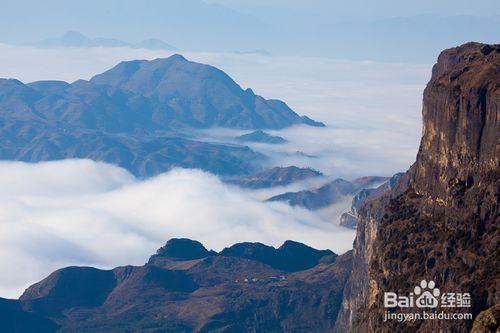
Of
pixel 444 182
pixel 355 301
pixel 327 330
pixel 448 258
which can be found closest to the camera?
pixel 448 258

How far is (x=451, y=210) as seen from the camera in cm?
9325

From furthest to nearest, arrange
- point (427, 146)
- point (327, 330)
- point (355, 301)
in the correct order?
point (327, 330) → point (355, 301) → point (427, 146)

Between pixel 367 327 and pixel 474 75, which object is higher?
pixel 474 75

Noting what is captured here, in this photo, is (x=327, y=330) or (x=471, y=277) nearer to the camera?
(x=471, y=277)

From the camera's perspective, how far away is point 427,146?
102 metres

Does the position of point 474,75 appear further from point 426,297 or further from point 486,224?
point 426,297

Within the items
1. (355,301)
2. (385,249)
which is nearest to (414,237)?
(385,249)

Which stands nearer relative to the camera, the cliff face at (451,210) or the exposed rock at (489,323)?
the exposed rock at (489,323)

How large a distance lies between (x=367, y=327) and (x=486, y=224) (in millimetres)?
13612

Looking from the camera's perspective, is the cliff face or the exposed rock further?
the cliff face

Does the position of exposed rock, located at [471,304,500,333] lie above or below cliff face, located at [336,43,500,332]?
below

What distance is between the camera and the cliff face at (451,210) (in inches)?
3398

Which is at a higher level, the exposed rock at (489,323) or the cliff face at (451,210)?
the cliff face at (451,210)

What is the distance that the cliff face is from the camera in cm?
8631
